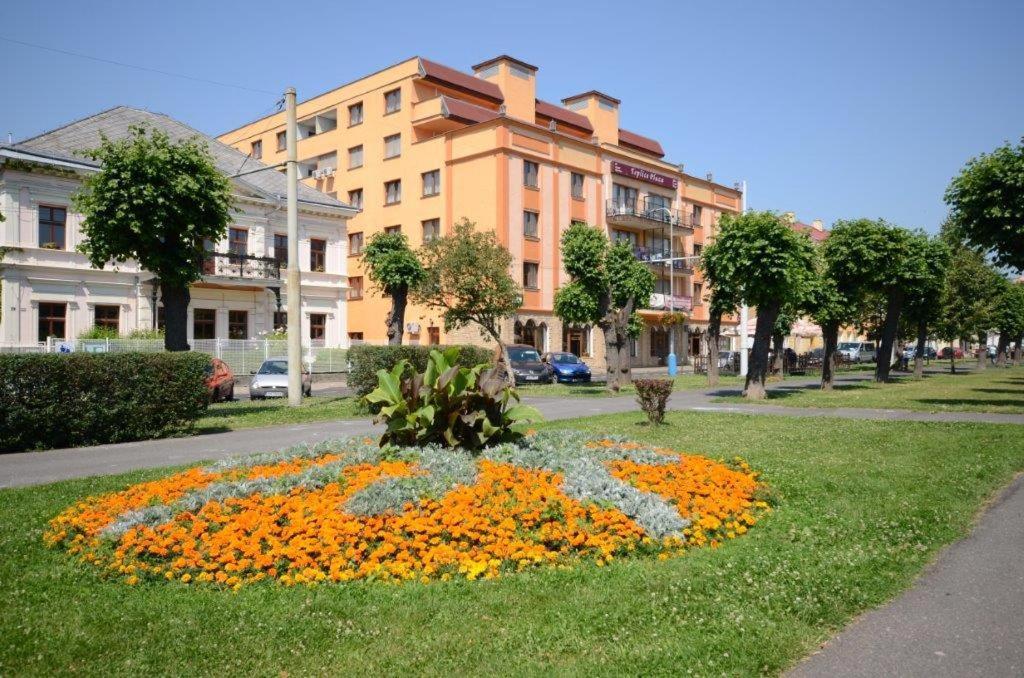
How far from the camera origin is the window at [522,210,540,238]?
4497 cm

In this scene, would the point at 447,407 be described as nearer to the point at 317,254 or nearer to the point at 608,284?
the point at 608,284

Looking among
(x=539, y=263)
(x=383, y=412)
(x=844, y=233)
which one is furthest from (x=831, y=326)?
(x=383, y=412)

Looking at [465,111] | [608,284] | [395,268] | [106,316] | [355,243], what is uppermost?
[465,111]

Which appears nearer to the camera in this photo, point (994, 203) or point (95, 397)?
point (95, 397)

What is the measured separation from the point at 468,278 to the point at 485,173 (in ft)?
56.6

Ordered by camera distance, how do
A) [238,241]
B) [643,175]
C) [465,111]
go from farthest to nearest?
[643,175]
[465,111]
[238,241]

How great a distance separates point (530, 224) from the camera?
4559 centimetres

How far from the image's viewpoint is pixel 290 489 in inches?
276

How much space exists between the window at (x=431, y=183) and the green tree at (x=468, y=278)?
16932 mm

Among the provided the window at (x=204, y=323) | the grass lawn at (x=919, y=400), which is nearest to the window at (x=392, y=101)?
the window at (x=204, y=323)

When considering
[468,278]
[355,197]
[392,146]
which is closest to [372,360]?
[468,278]

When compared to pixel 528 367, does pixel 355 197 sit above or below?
above

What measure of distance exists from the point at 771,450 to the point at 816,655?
24.5 ft

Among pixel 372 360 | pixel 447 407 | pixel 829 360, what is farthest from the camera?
pixel 829 360
